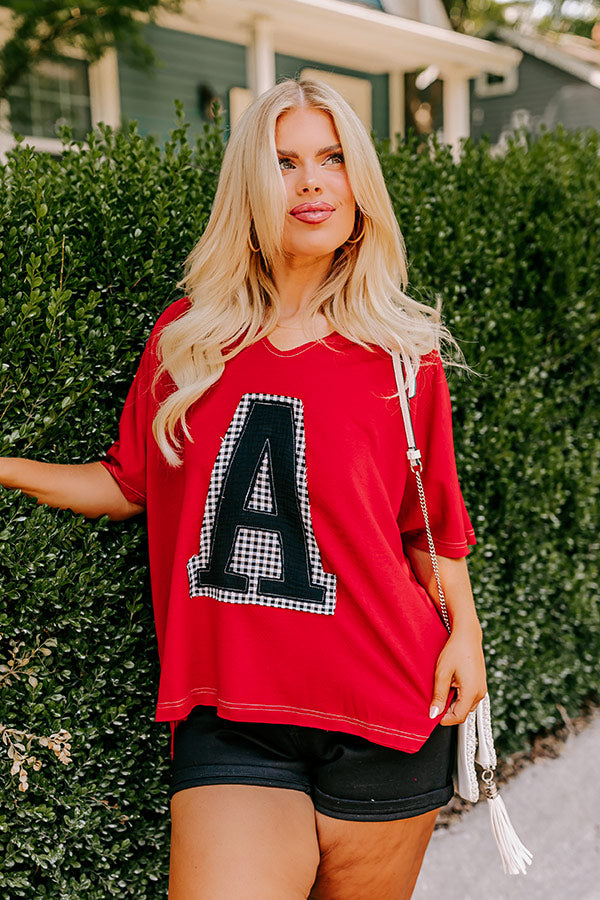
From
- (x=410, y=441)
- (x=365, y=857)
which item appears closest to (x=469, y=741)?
(x=365, y=857)

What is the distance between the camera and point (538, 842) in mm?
3395

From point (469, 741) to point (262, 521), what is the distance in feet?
2.51

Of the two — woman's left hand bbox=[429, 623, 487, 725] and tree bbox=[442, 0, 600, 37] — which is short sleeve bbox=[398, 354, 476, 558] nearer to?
woman's left hand bbox=[429, 623, 487, 725]

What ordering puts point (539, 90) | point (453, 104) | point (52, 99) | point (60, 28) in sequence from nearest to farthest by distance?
point (60, 28), point (52, 99), point (453, 104), point (539, 90)

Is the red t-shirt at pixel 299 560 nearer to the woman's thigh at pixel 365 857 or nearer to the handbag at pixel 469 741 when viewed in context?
the handbag at pixel 469 741

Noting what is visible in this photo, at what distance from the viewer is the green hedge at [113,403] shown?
7.20ft

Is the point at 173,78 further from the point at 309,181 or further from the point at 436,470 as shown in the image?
the point at 436,470

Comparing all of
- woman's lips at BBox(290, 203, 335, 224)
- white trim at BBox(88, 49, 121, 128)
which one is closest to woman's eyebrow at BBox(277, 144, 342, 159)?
woman's lips at BBox(290, 203, 335, 224)

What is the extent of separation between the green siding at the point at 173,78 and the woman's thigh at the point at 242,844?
330 inches

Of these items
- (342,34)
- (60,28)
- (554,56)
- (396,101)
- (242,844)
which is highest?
(554,56)

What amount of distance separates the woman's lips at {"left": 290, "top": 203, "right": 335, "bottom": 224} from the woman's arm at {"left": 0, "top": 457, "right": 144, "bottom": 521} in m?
0.79

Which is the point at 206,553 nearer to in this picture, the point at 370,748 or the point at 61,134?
the point at 370,748

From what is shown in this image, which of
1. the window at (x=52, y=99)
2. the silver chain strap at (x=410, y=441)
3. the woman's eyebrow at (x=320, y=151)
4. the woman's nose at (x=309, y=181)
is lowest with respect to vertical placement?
the silver chain strap at (x=410, y=441)

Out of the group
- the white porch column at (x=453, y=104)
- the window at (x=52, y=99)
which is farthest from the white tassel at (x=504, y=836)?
the white porch column at (x=453, y=104)
